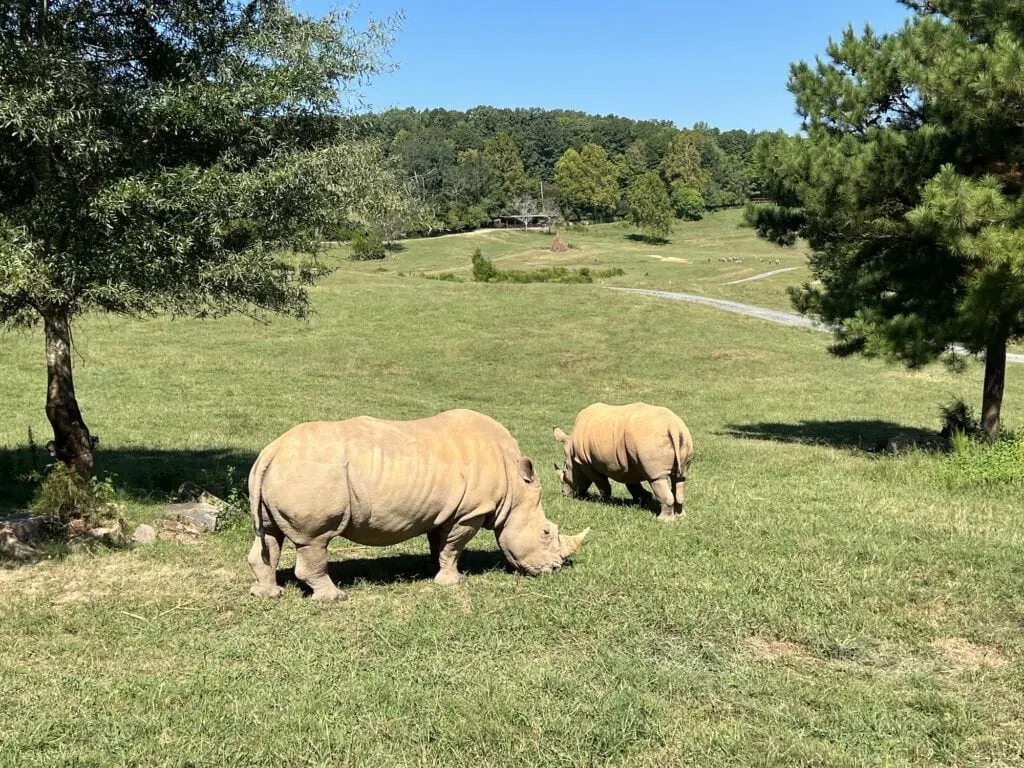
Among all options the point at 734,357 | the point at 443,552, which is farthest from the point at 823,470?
the point at 734,357

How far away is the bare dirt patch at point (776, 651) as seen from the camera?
6754mm

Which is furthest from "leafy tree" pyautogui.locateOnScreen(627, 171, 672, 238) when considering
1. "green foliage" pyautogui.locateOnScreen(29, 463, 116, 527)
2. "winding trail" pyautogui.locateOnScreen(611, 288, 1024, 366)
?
"green foliage" pyautogui.locateOnScreen(29, 463, 116, 527)

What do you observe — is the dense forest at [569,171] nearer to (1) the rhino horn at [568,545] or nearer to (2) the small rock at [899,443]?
(2) the small rock at [899,443]

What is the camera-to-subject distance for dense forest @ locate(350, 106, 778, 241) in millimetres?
123062

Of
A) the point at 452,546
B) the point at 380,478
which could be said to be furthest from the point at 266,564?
the point at 452,546

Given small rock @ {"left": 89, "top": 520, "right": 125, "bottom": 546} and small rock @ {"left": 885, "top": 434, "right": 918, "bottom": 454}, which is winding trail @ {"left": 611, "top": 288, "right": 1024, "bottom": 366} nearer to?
small rock @ {"left": 885, "top": 434, "right": 918, "bottom": 454}

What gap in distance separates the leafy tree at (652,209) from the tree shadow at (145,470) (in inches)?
3760

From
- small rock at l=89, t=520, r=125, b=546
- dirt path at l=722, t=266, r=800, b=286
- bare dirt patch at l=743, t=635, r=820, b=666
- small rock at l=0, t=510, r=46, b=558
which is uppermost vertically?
dirt path at l=722, t=266, r=800, b=286

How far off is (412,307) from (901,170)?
3080 centimetres

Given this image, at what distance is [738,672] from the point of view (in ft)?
21.2

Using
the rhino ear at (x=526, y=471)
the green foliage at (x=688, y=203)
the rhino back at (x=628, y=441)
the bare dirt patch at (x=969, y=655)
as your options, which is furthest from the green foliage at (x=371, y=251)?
the green foliage at (x=688, y=203)

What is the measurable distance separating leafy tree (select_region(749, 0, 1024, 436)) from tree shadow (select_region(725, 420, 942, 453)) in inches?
102

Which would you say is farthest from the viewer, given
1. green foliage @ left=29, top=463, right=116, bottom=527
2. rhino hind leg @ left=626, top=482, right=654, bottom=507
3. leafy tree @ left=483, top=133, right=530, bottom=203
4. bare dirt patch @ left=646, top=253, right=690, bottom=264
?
leafy tree @ left=483, top=133, right=530, bottom=203

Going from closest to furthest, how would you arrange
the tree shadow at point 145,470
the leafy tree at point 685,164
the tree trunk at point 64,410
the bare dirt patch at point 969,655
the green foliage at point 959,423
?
the bare dirt patch at point 969,655 → the tree trunk at point 64,410 → the tree shadow at point 145,470 → the green foliage at point 959,423 → the leafy tree at point 685,164
